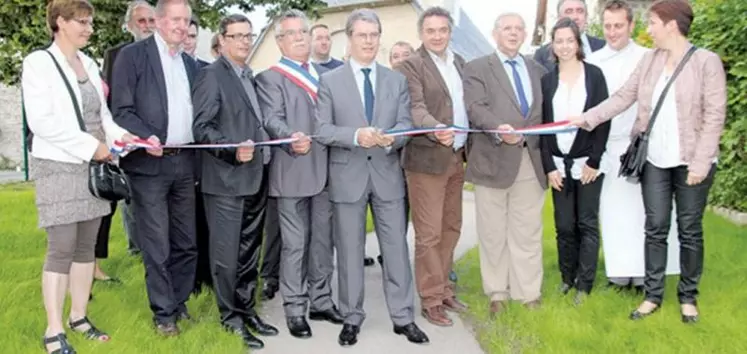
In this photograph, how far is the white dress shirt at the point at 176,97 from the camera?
4.95 m

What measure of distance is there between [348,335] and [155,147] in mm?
1809

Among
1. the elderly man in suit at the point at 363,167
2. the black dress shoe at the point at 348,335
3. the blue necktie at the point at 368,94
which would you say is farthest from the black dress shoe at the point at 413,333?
the blue necktie at the point at 368,94

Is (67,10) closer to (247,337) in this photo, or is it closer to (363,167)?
(363,167)

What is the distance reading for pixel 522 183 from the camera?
18.6 feet

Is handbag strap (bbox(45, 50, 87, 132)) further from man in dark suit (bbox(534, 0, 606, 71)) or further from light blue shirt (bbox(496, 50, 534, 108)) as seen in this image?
man in dark suit (bbox(534, 0, 606, 71))

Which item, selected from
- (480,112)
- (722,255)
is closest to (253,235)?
(480,112)

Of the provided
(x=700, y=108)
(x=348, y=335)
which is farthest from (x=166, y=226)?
(x=700, y=108)

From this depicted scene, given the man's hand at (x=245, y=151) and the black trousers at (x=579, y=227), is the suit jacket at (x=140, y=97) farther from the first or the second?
the black trousers at (x=579, y=227)

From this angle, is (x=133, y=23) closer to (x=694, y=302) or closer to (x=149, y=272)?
(x=149, y=272)

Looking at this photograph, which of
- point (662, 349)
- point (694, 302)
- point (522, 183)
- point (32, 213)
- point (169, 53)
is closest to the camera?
point (662, 349)

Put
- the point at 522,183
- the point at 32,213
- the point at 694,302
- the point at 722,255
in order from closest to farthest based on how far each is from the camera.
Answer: the point at 694,302
the point at 522,183
the point at 722,255
the point at 32,213

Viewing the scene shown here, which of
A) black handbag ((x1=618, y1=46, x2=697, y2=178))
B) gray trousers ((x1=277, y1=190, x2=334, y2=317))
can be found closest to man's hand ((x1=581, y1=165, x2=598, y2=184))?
black handbag ((x1=618, y1=46, x2=697, y2=178))

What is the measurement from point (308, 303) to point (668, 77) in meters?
3.16

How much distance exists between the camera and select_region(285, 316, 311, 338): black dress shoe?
5.31 metres
